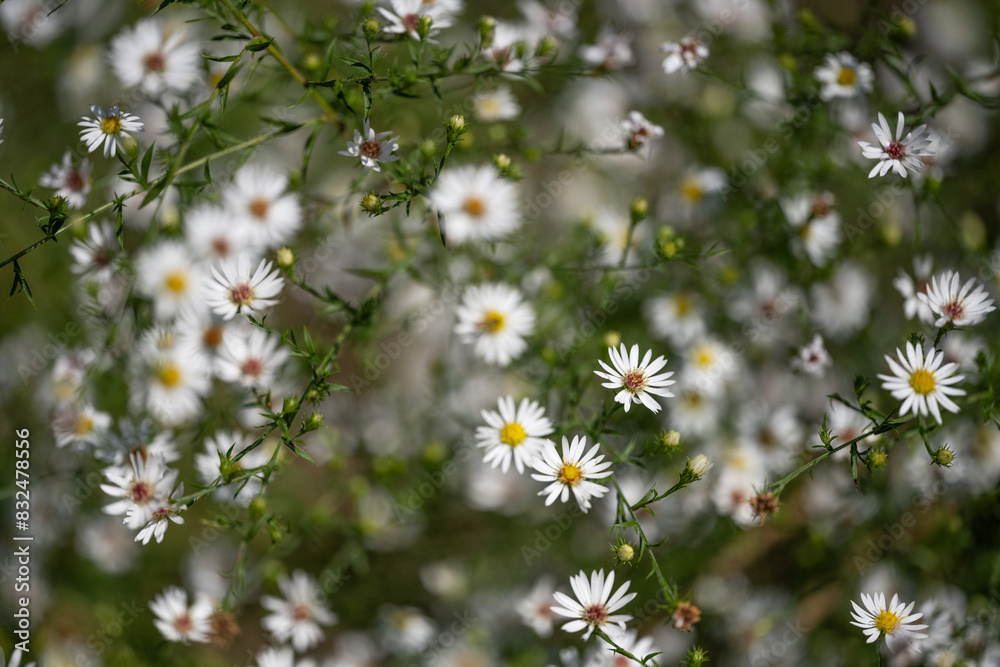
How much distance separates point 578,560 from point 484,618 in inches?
17.9

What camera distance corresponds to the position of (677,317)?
104 inches

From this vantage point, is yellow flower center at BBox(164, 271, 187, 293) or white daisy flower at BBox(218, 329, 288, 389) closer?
white daisy flower at BBox(218, 329, 288, 389)

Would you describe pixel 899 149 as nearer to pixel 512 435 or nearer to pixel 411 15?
pixel 512 435

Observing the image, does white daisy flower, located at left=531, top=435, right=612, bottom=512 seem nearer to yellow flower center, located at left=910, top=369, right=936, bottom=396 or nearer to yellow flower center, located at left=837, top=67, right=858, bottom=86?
yellow flower center, located at left=910, top=369, right=936, bottom=396

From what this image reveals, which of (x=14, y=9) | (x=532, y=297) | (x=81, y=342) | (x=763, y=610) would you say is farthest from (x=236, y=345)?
(x=763, y=610)

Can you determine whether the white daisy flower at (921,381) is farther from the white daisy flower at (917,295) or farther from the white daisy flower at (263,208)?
the white daisy flower at (263,208)

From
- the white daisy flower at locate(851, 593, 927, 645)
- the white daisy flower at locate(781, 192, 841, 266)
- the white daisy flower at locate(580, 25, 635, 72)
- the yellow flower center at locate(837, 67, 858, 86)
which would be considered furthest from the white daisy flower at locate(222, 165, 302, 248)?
the white daisy flower at locate(851, 593, 927, 645)

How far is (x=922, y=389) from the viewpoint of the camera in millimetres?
1749

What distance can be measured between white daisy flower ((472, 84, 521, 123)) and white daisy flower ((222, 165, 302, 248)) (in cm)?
74

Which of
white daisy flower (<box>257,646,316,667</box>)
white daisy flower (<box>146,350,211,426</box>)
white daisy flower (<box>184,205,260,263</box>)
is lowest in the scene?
white daisy flower (<box>257,646,316,667</box>)

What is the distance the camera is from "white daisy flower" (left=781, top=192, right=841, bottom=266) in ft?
7.79

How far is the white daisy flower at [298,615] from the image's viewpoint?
237 cm

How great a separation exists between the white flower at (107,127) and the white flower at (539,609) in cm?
192

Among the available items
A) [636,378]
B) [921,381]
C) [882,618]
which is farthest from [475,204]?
[882,618]
